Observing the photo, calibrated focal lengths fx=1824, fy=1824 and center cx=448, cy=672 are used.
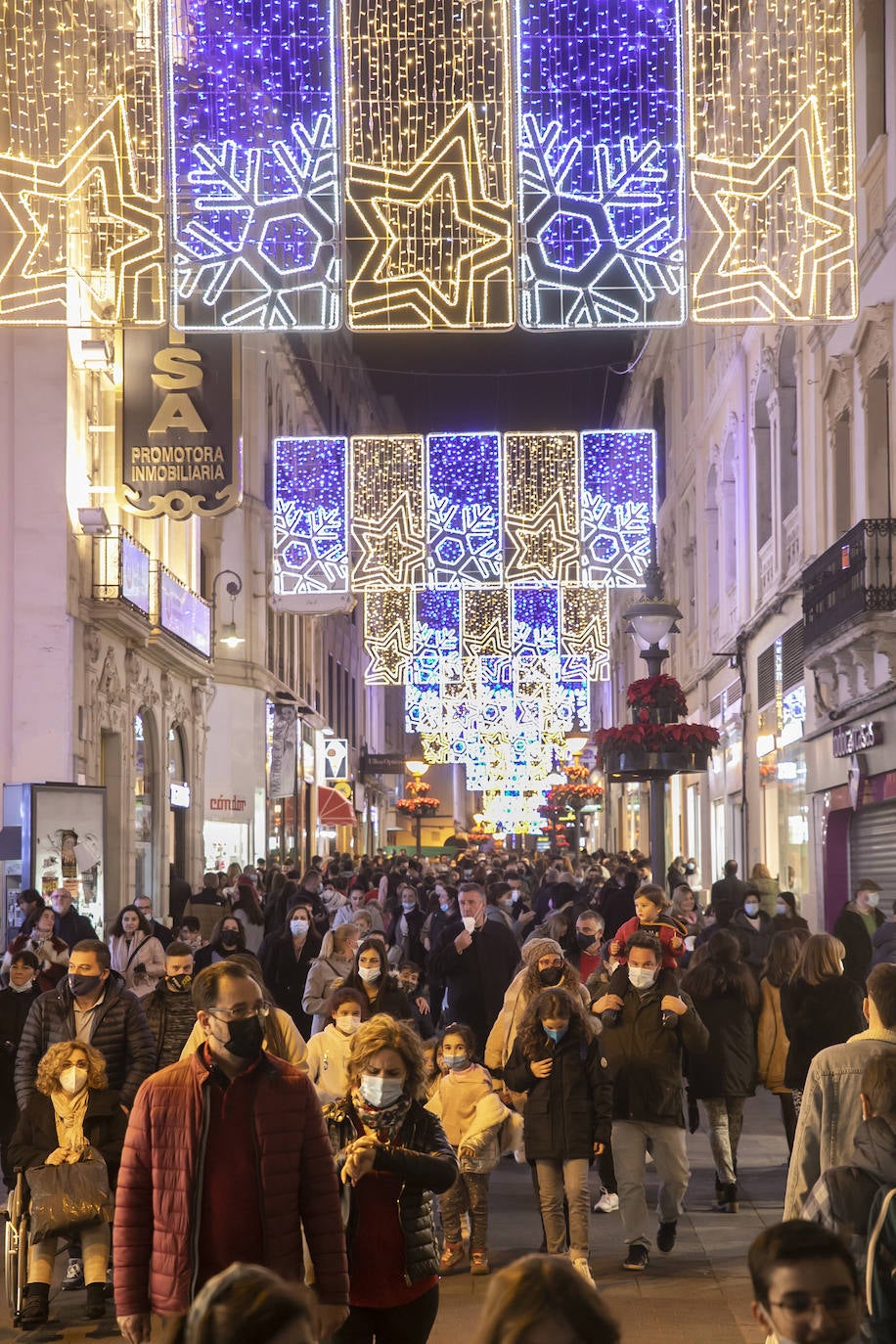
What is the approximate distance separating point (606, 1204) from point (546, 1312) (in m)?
8.83

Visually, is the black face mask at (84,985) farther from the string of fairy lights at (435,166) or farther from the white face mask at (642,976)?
the string of fairy lights at (435,166)

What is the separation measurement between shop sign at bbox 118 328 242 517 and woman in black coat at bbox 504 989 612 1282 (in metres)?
14.4

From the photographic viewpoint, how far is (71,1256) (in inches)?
384

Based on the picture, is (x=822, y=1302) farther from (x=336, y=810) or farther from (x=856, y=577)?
(x=336, y=810)

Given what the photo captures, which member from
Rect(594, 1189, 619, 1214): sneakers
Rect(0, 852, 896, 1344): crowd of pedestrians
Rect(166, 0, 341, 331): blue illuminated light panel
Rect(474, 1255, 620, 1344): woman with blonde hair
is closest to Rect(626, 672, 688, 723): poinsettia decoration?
Rect(0, 852, 896, 1344): crowd of pedestrians

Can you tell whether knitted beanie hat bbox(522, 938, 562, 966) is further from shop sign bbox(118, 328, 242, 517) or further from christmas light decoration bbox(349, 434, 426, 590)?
christmas light decoration bbox(349, 434, 426, 590)

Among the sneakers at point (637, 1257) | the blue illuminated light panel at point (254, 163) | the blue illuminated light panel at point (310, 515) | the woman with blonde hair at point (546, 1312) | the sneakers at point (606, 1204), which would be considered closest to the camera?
the woman with blonde hair at point (546, 1312)

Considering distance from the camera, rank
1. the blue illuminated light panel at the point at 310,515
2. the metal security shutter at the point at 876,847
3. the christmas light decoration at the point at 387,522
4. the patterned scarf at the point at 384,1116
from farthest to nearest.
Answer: the christmas light decoration at the point at 387,522, the blue illuminated light panel at the point at 310,515, the metal security shutter at the point at 876,847, the patterned scarf at the point at 384,1116

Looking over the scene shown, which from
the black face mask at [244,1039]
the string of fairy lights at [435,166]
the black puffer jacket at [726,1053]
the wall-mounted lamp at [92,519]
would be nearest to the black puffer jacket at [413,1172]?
the black face mask at [244,1039]

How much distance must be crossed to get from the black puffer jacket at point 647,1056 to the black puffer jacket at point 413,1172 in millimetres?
3768

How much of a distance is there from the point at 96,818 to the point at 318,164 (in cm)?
1004

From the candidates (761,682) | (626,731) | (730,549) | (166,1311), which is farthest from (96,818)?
(730,549)

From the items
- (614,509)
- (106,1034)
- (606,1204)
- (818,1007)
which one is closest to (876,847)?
(614,509)

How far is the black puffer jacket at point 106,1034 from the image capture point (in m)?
8.88
